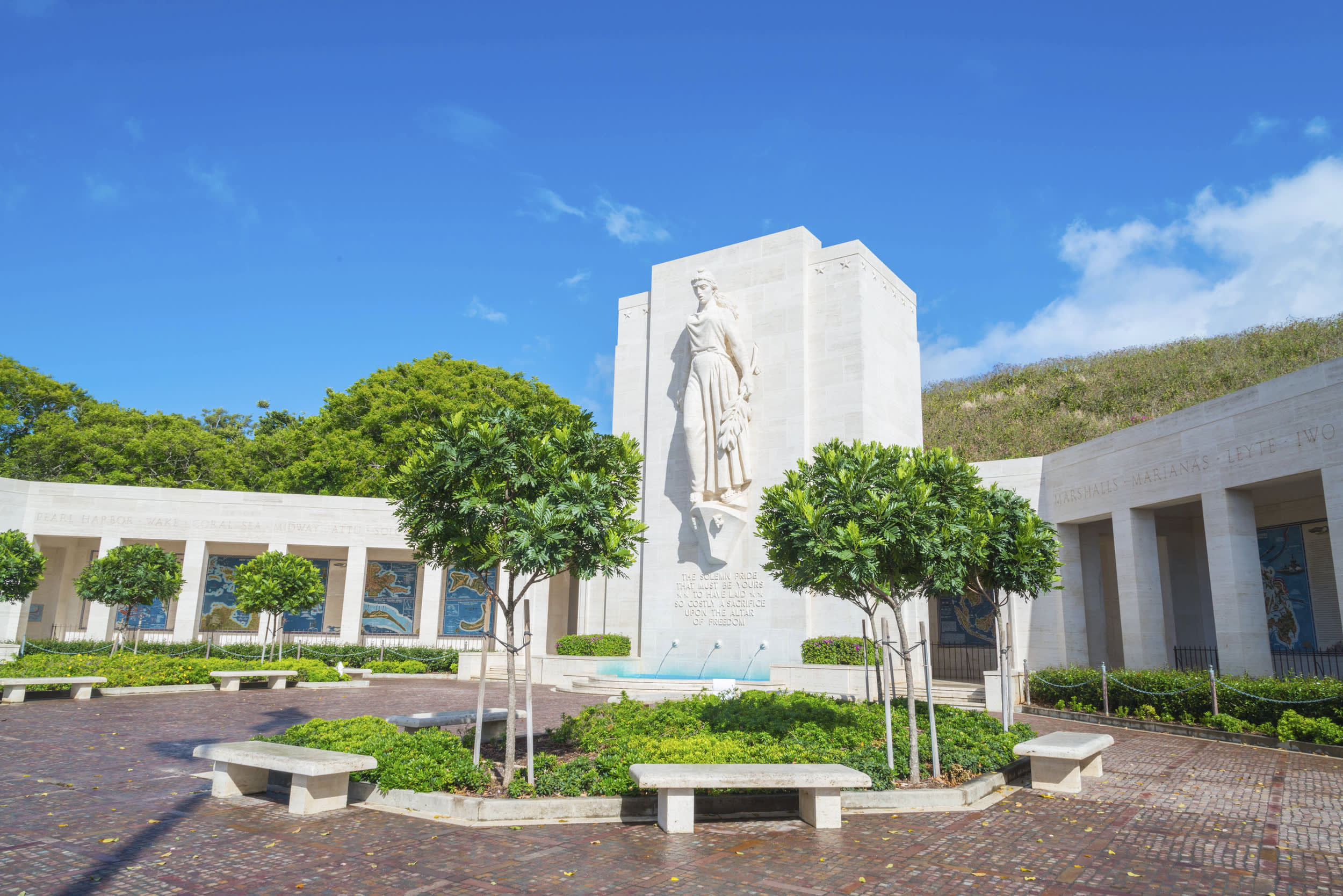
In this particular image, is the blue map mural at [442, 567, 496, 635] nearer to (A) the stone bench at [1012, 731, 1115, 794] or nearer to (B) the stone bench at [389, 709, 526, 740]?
(B) the stone bench at [389, 709, 526, 740]

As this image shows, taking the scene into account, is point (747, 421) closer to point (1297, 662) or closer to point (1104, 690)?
point (1104, 690)

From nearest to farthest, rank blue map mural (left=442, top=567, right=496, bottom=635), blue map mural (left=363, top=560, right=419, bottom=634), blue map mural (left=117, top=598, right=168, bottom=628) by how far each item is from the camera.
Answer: blue map mural (left=117, top=598, right=168, bottom=628)
blue map mural (left=442, top=567, right=496, bottom=635)
blue map mural (left=363, top=560, right=419, bottom=634)

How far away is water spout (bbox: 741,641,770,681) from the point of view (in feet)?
74.8

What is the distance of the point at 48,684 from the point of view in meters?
17.2

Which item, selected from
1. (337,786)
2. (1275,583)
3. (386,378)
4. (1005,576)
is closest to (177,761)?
(337,786)

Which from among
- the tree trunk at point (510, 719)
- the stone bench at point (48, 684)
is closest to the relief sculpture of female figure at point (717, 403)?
the tree trunk at point (510, 719)

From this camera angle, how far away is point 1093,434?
42.0 m

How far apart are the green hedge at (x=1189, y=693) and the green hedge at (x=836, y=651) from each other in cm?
391

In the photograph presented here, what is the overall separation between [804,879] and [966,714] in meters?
7.97

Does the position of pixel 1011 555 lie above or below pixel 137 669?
above

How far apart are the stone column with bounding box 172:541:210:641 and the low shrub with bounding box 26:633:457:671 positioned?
19.7 inches

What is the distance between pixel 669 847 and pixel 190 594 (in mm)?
28293

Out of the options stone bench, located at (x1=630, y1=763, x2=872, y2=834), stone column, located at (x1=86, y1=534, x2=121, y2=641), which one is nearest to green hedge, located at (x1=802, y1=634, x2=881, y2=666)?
stone bench, located at (x1=630, y1=763, x2=872, y2=834)

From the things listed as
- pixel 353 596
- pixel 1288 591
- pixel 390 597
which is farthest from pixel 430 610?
pixel 1288 591
